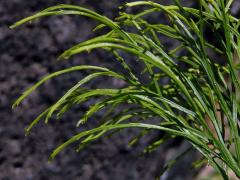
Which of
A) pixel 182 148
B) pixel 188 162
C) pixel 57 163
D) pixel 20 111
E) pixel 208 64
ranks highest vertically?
pixel 208 64

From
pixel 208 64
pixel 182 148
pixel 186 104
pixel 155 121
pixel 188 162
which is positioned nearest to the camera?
pixel 208 64

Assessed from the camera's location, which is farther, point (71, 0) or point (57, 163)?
point (57, 163)

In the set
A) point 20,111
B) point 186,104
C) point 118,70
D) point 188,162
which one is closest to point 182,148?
Result: point 188,162

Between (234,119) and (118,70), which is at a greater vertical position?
(234,119)

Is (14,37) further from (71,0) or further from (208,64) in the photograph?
(208,64)

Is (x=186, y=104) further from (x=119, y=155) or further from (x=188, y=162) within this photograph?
(x=188, y=162)

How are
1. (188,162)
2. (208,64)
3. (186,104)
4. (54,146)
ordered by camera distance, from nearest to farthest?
(208,64), (186,104), (54,146), (188,162)
